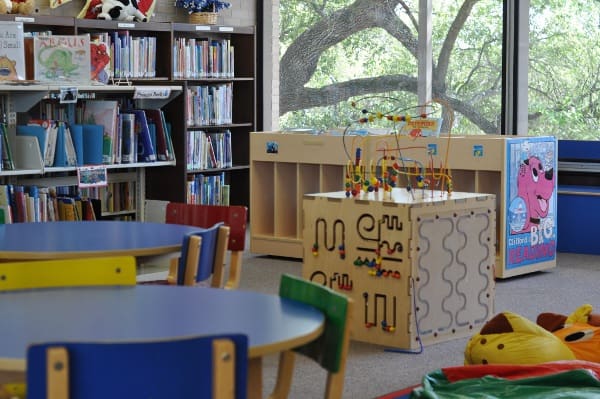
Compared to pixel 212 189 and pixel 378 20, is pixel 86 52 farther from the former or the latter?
pixel 378 20

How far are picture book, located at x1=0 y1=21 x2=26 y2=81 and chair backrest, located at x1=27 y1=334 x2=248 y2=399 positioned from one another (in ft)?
15.0

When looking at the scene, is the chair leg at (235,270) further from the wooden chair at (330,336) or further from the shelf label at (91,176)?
the shelf label at (91,176)

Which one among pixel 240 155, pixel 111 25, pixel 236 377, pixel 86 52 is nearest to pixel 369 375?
pixel 236 377

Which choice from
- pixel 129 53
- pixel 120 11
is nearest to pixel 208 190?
pixel 129 53

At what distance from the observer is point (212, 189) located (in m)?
9.03

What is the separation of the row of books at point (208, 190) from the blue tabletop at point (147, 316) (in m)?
5.86

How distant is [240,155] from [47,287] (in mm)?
6598

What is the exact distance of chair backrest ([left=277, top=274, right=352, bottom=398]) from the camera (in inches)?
97.2

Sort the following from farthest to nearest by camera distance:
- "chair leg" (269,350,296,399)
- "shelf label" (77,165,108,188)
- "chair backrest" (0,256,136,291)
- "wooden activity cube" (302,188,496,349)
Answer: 1. "shelf label" (77,165,108,188)
2. "wooden activity cube" (302,188,496,349)
3. "chair backrest" (0,256,136,291)
4. "chair leg" (269,350,296,399)

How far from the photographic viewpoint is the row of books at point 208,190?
346 inches

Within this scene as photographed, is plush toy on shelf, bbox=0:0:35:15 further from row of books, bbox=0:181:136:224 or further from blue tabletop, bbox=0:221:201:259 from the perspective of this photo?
blue tabletop, bbox=0:221:201:259

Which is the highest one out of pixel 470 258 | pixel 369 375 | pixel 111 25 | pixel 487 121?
pixel 111 25

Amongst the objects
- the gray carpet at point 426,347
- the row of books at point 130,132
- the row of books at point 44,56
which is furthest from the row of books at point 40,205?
the gray carpet at point 426,347

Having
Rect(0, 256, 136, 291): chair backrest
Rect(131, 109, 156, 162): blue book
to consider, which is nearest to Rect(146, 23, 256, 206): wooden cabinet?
Rect(131, 109, 156, 162): blue book
